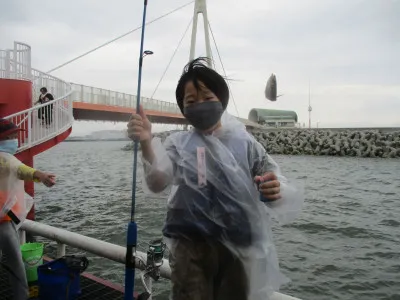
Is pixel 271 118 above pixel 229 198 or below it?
above

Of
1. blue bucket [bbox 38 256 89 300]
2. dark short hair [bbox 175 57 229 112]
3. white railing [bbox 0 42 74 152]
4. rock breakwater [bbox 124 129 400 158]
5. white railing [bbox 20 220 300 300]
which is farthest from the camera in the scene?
rock breakwater [bbox 124 129 400 158]

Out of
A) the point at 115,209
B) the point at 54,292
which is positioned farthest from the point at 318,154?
the point at 54,292

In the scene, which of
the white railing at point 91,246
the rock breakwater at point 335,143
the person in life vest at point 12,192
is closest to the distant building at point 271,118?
the rock breakwater at point 335,143

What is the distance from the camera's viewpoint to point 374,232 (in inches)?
303

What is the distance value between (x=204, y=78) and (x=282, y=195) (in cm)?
68

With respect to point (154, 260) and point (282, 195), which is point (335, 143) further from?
point (282, 195)

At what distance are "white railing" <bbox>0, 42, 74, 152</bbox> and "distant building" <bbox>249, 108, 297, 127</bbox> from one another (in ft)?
145

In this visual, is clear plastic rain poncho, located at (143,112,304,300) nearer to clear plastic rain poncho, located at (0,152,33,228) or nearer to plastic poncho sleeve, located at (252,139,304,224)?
plastic poncho sleeve, located at (252,139,304,224)

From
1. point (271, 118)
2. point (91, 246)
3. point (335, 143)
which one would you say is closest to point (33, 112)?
point (91, 246)

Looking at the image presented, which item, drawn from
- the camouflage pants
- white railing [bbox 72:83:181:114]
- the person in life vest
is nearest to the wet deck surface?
the person in life vest

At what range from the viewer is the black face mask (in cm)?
172

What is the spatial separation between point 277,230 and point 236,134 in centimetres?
654

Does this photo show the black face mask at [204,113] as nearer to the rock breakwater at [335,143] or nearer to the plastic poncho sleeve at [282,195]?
the plastic poncho sleeve at [282,195]

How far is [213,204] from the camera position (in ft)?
5.43
